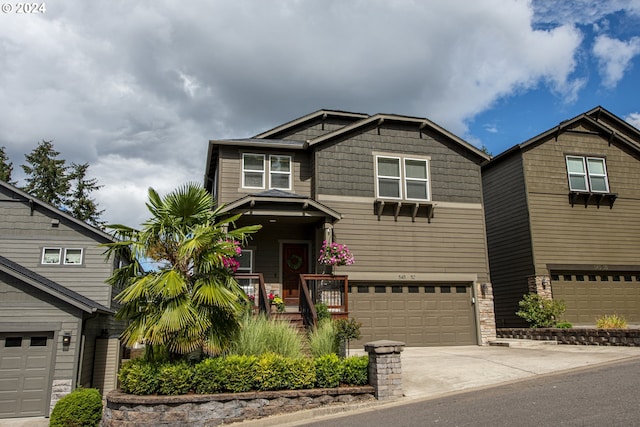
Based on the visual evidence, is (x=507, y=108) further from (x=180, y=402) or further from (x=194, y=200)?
(x=180, y=402)

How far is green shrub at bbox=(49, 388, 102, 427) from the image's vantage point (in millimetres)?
10180

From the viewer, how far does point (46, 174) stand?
36469mm

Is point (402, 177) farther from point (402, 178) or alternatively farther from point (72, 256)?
point (72, 256)

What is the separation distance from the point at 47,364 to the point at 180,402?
765 cm

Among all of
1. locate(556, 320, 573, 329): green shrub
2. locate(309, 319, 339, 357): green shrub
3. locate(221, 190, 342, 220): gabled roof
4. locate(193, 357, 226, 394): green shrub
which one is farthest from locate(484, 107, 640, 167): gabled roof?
locate(193, 357, 226, 394): green shrub

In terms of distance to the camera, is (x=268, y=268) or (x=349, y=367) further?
(x=268, y=268)

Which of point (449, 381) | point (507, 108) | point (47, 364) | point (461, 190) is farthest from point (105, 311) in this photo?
point (507, 108)

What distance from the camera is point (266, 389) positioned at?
8.48 metres

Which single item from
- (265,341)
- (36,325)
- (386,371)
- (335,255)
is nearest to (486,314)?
(335,255)

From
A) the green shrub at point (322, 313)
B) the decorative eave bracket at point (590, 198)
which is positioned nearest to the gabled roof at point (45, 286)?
the green shrub at point (322, 313)

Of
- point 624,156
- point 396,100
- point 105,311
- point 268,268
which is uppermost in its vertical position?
point 396,100

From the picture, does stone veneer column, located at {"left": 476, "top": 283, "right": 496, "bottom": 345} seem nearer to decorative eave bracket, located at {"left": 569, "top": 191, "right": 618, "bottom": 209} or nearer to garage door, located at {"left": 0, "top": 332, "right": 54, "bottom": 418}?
decorative eave bracket, located at {"left": 569, "top": 191, "right": 618, "bottom": 209}

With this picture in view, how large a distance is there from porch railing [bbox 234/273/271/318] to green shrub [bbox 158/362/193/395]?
3330mm

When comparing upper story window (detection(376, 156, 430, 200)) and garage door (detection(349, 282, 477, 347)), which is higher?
upper story window (detection(376, 156, 430, 200))
